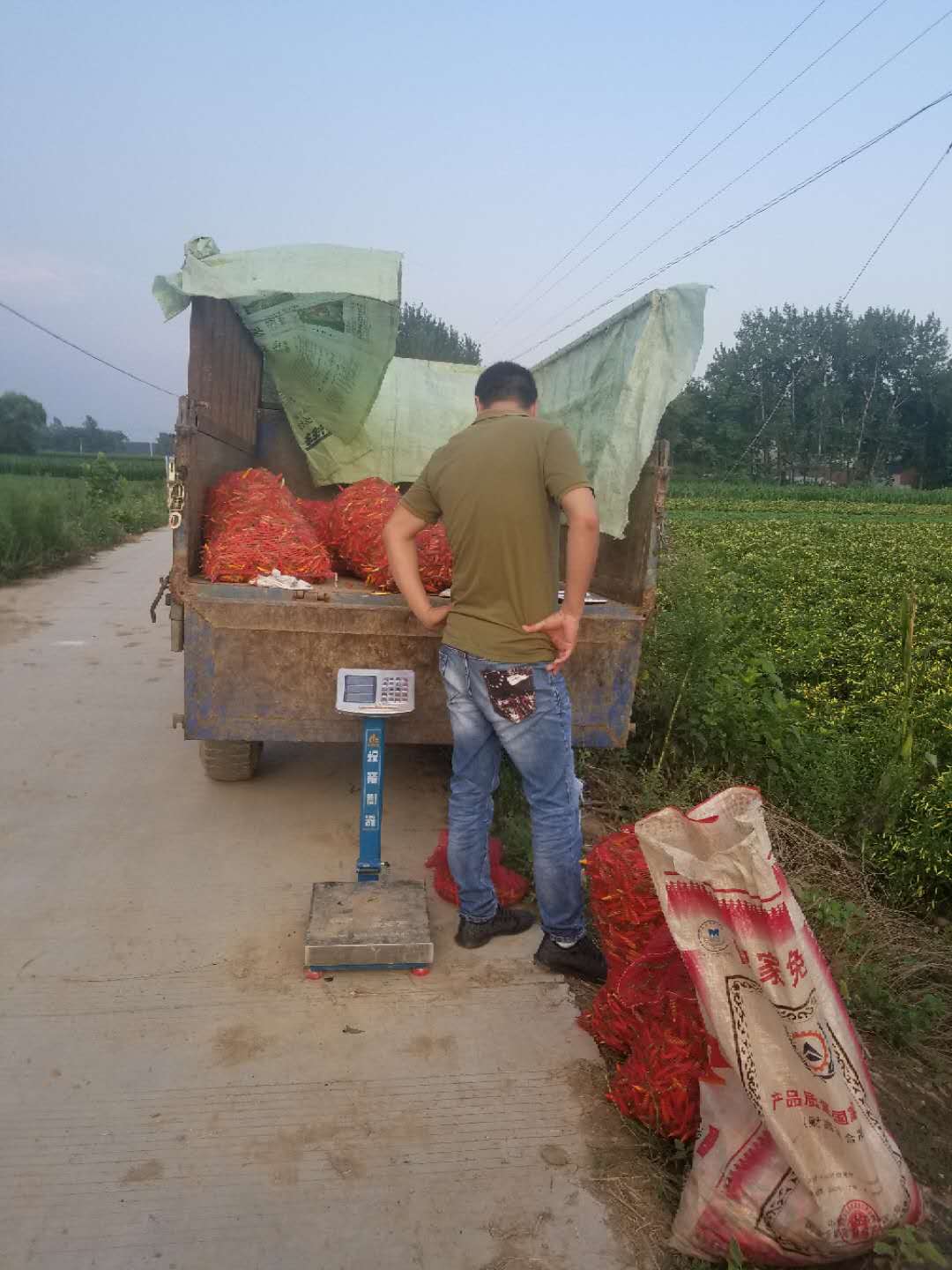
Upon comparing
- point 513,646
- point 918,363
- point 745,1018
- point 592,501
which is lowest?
point 745,1018

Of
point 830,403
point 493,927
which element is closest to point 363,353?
point 493,927

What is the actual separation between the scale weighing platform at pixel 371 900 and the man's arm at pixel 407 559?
12.1 inches

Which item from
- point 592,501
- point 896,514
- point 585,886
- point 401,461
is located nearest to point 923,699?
point 585,886

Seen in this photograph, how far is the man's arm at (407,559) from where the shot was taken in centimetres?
302

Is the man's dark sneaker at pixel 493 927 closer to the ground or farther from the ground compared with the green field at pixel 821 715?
closer to the ground

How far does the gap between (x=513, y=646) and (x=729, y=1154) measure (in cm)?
151

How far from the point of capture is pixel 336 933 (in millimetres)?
2988

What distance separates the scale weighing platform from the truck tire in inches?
50.9

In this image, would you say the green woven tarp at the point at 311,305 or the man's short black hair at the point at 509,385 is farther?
the green woven tarp at the point at 311,305

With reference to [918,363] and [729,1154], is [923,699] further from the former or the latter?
[918,363]

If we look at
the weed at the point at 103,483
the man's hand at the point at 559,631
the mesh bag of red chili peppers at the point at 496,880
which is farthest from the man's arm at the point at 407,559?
the weed at the point at 103,483

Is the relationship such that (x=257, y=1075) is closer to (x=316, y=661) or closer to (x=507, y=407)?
(x=316, y=661)

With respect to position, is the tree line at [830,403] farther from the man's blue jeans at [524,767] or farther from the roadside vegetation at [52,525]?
the man's blue jeans at [524,767]

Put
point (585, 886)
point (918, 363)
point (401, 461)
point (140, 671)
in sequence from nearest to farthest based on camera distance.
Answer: point (585, 886), point (401, 461), point (140, 671), point (918, 363)
